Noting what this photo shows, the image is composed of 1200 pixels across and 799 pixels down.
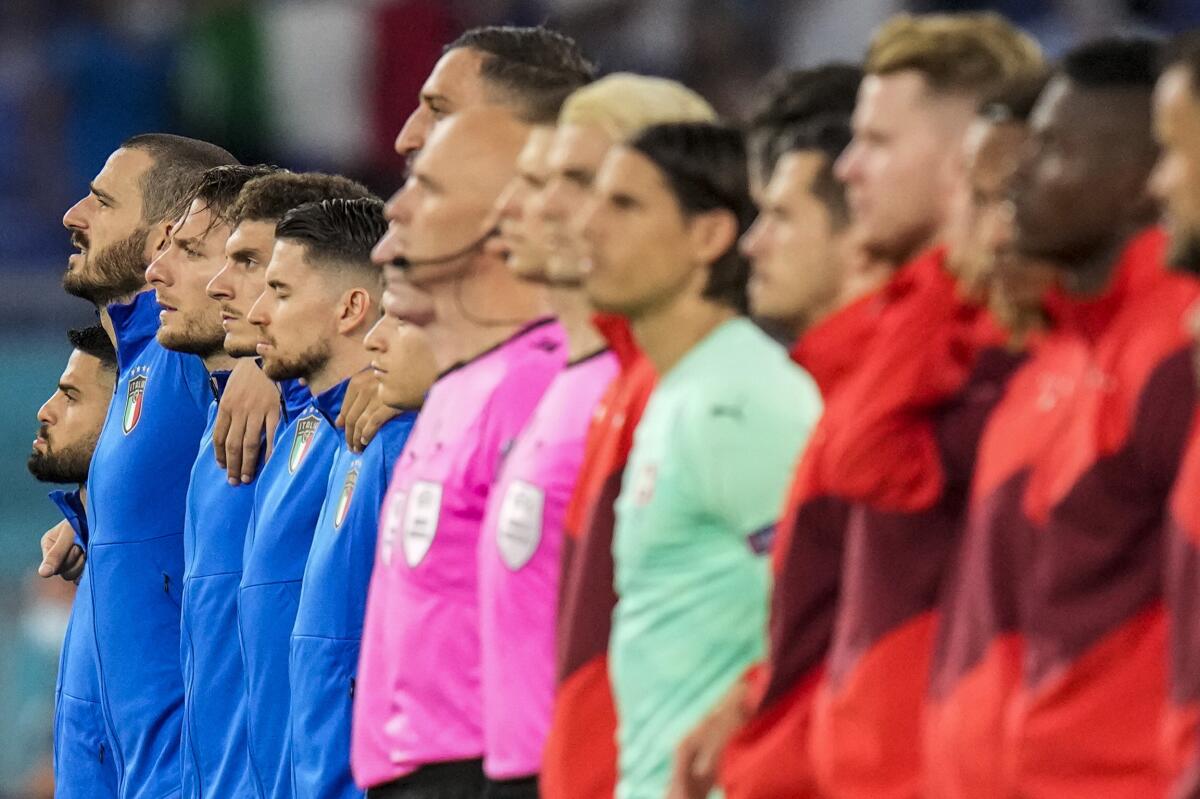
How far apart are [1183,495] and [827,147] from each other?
3.64ft

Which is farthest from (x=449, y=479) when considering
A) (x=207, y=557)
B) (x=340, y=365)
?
(x=207, y=557)

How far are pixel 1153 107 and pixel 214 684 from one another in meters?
3.51

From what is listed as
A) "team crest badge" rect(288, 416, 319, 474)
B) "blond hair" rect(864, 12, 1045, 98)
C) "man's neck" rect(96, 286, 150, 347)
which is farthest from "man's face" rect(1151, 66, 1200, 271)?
"man's neck" rect(96, 286, 150, 347)

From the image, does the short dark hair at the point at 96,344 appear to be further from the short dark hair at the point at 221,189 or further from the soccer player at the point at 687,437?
the soccer player at the point at 687,437

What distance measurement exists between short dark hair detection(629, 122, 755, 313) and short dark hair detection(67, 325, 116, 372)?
11.9ft

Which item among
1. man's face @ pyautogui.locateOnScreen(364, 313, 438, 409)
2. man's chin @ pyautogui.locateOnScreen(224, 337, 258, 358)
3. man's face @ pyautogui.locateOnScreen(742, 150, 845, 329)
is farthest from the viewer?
man's chin @ pyautogui.locateOnScreen(224, 337, 258, 358)

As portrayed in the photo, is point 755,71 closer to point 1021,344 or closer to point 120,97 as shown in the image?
point 120,97

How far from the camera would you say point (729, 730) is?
3.83m

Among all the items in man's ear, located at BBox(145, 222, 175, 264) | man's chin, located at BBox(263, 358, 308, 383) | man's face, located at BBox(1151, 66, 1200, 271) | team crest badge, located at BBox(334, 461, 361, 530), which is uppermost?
man's face, located at BBox(1151, 66, 1200, 271)

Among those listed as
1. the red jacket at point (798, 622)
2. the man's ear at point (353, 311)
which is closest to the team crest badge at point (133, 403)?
the man's ear at point (353, 311)

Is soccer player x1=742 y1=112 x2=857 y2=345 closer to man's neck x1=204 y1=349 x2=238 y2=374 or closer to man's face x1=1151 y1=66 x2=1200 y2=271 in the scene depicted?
man's face x1=1151 y1=66 x2=1200 y2=271

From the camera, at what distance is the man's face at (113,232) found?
697 cm

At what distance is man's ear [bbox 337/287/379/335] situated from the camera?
5.86 m

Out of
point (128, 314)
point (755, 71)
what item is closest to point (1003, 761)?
point (128, 314)
